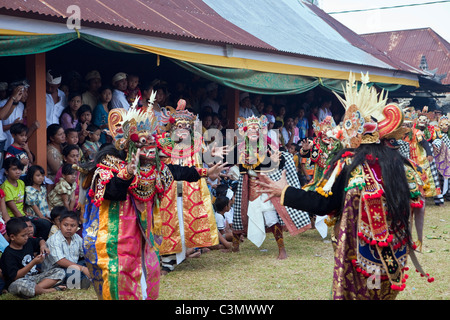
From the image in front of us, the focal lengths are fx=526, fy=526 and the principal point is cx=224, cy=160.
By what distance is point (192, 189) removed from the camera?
251 inches

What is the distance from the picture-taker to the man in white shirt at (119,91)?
24.2 ft

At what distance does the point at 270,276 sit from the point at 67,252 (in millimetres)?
2206

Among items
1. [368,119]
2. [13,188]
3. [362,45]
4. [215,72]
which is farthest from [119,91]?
[362,45]

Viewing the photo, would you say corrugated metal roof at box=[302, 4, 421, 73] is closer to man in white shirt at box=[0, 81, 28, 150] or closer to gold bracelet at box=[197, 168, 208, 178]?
man in white shirt at box=[0, 81, 28, 150]

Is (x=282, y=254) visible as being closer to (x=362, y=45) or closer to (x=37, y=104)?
(x=37, y=104)

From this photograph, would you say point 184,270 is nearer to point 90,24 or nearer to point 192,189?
point 192,189

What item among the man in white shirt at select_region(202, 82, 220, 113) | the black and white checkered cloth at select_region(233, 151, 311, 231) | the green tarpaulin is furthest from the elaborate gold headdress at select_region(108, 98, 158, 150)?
the man in white shirt at select_region(202, 82, 220, 113)

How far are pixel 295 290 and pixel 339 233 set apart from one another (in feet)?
7.29

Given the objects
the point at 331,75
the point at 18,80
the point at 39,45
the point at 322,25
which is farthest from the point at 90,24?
the point at 322,25

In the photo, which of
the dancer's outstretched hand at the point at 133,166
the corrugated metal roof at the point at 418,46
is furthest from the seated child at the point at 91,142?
the corrugated metal roof at the point at 418,46

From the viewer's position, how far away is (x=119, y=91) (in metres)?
7.49

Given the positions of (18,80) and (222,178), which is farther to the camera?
(222,178)

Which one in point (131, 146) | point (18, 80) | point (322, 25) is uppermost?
point (322, 25)

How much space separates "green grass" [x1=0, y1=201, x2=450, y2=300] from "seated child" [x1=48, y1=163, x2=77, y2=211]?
4.70 feet
